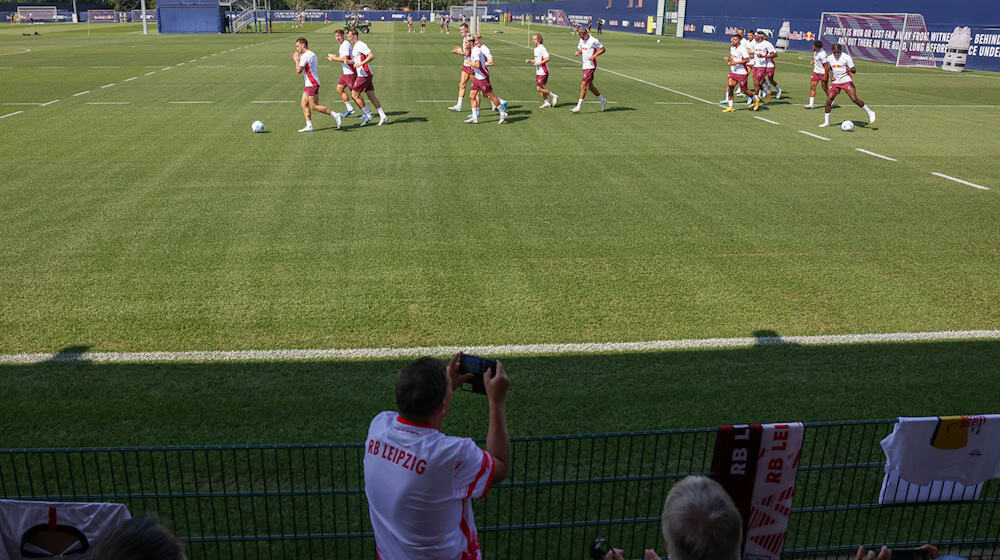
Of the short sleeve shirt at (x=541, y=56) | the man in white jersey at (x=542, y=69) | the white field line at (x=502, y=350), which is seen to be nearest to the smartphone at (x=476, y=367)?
the white field line at (x=502, y=350)

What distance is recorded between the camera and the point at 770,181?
13.4 metres

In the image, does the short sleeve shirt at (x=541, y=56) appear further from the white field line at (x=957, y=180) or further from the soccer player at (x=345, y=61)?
the white field line at (x=957, y=180)

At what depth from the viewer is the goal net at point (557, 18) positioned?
95375mm

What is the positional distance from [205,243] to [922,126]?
56.7 feet

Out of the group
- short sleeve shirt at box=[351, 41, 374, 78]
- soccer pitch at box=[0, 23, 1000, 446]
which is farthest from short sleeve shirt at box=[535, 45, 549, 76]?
short sleeve shirt at box=[351, 41, 374, 78]

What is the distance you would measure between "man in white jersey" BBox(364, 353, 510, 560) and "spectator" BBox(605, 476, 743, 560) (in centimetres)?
82

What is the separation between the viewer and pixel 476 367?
11.0 ft

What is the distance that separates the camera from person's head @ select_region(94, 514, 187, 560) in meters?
2.31

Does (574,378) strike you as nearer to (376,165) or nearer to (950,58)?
Result: (376,165)

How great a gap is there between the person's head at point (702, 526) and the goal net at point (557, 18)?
3766 inches

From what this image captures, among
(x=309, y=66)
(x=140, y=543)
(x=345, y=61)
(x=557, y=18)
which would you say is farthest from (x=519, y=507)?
(x=557, y=18)

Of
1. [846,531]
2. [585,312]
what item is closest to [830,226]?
[585,312]

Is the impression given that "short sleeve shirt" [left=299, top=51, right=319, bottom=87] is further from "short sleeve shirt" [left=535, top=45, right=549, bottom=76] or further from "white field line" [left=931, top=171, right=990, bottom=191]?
"white field line" [left=931, top=171, right=990, bottom=191]

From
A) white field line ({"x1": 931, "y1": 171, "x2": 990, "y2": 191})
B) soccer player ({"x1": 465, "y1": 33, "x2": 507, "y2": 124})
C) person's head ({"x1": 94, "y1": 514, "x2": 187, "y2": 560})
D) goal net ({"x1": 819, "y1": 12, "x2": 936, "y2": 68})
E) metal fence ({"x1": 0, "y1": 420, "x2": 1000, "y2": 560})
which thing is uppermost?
goal net ({"x1": 819, "y1": 12, "x2": 936, "y2": 68})
